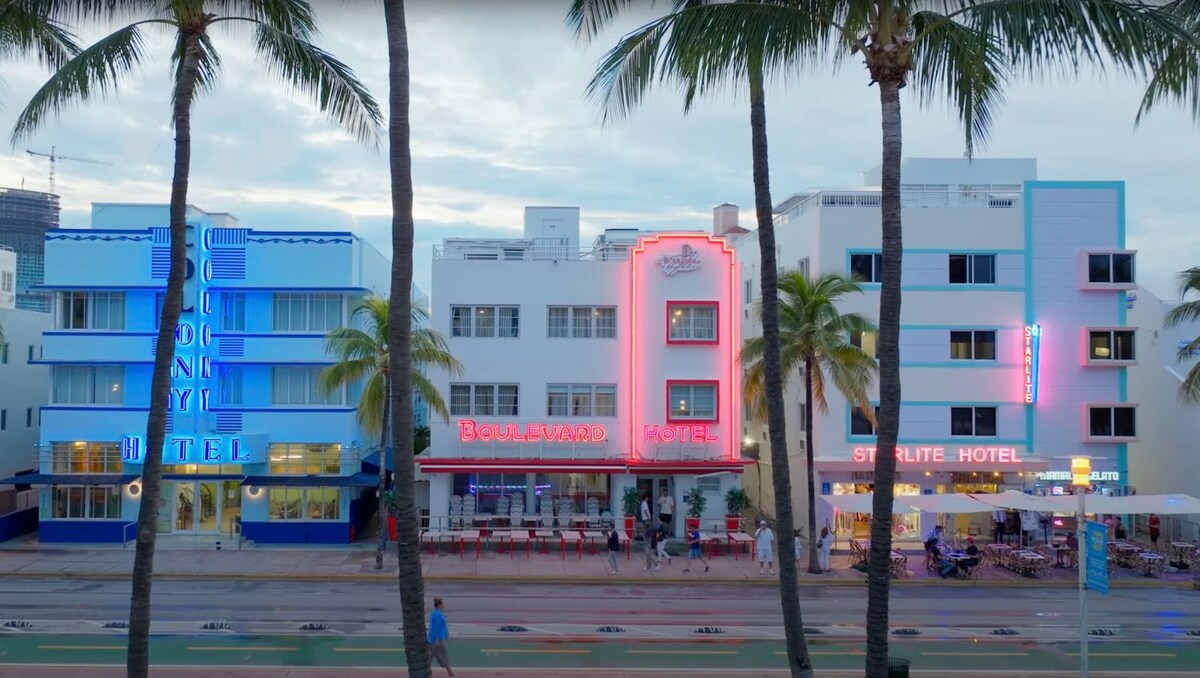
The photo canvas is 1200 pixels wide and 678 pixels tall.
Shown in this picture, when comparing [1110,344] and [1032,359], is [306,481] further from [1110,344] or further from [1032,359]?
[1110,344]

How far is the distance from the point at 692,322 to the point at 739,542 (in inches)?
337

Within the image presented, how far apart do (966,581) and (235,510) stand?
2582cm

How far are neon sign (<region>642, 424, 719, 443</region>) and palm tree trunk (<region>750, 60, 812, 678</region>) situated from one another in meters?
23.2

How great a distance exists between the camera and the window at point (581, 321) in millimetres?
38781

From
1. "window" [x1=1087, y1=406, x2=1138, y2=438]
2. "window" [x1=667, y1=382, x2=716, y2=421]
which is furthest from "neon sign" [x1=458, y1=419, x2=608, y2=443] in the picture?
"window" [x1=1087, y1=406, x2=1138, y2=438]

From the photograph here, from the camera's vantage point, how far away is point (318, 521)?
3675 centimetres

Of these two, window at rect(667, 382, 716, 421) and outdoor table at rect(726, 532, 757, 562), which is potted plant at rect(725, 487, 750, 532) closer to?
outdoor table at rect(726, 532, 757, 562)

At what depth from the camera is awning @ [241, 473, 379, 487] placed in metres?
35.8

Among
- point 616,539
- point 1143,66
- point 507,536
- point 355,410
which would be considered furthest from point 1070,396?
point 1143,66

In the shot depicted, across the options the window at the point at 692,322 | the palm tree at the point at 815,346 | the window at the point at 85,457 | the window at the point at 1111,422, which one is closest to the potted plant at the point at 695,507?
the palm tree at the point at 815,346

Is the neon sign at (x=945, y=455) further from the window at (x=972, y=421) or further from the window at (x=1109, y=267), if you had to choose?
the window at (x=1109, y=267)

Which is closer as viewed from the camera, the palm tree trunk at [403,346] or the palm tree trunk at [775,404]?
the palm tree trunk at [403,346]

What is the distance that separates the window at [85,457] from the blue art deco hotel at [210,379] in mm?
50

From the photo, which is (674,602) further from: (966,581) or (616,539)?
(966,581)
